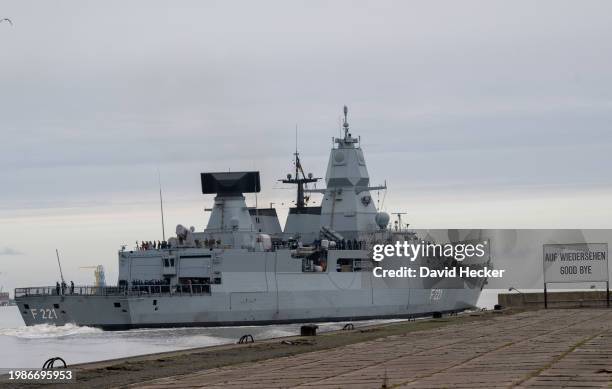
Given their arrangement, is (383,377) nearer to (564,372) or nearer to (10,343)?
(564,372)

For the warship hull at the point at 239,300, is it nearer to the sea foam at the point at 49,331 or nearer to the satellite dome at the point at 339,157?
the sea foam at the point at 49,331

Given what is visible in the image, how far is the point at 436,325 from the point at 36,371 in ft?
57.0

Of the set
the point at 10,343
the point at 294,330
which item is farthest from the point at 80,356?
the point at 294,330

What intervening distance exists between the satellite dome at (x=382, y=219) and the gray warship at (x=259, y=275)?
0.06 meters

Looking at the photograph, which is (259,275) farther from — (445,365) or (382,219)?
(445,365)

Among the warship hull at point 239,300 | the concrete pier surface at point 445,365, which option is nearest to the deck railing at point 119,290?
the warship hull at point 239,300

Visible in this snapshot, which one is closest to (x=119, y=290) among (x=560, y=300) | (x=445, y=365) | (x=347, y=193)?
(x=347, y=193)

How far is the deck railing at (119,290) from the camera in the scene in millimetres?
57188

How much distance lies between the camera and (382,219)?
68125 millimetres

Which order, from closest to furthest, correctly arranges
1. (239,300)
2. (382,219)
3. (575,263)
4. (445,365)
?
(445,365) → (575,263) → (239,300) → (382,219)

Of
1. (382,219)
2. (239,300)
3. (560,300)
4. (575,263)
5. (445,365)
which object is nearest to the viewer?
(445,365)

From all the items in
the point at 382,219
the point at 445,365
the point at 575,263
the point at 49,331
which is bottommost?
the point at 49,331

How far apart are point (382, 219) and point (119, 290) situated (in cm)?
1836

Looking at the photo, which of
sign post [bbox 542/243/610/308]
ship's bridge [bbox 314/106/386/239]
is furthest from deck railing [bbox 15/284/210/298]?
sign post [bbox 542/243/610/308]
